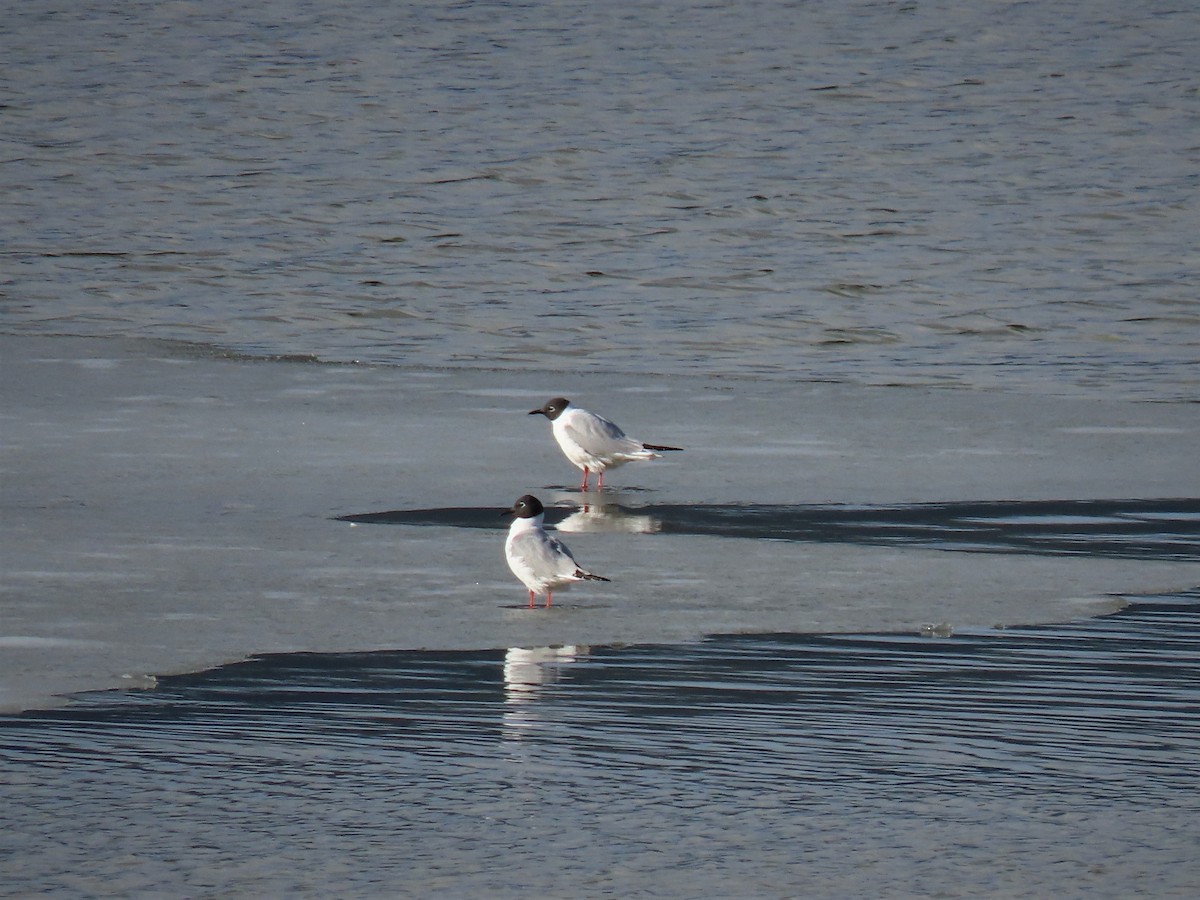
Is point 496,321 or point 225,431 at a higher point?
point 496,321

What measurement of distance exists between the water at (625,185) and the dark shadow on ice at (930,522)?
13.7 feet

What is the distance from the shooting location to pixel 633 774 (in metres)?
5.77

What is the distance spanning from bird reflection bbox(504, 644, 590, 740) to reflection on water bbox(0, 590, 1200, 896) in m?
0.01

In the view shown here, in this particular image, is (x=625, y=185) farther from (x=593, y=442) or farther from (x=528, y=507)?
(x=528, y=507)

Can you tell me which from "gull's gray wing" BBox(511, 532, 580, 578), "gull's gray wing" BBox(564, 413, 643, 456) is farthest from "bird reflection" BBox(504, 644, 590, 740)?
"gull's gray wing" BBox(564, 413, 643, 456)

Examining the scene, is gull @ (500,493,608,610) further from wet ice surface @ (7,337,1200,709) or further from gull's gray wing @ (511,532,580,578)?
wet ice surface @ (7,337,1200,709)

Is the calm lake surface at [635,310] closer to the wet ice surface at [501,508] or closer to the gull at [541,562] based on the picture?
the wet ice surface at [501,508]

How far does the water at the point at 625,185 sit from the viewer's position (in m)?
16.4

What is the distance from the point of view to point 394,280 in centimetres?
1869

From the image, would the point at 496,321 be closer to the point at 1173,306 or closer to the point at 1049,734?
the point at 1173,306

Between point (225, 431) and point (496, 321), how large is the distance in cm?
529

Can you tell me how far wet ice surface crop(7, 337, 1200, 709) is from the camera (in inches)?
297

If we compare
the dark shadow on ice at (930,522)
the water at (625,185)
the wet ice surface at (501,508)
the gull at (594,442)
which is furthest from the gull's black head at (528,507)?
the water at (625,185)

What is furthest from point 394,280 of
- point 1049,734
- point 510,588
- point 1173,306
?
point 1049,734
